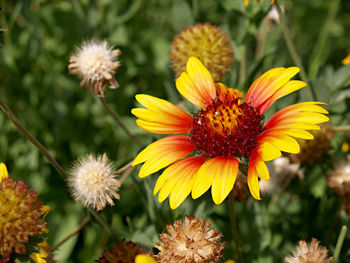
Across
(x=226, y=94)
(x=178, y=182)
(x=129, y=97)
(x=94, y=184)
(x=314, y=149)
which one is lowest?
(x=178, y=182)

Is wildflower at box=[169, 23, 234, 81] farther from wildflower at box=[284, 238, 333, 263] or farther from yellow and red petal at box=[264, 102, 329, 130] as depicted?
wildflower at box=[284, 238, 333, 263]

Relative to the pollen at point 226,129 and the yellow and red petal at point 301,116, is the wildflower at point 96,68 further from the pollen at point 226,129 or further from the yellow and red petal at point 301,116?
the yellow and red petal at point 301,116

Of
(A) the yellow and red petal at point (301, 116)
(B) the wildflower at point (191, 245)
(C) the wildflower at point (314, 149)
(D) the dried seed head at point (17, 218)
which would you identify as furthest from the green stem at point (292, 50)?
(D) the dried seed head at point (17, 218)

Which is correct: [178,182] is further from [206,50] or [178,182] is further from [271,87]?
[206,50]

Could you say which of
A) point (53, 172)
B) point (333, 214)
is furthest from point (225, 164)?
point (53, 172)

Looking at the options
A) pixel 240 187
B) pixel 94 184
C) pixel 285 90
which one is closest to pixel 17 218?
pixel 94 184
